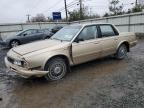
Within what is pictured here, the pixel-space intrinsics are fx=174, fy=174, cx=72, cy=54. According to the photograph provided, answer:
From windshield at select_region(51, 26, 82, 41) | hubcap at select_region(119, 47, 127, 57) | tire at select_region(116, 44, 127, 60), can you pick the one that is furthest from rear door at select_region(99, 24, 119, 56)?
windshield at select_region(51, 26, 82, 41)

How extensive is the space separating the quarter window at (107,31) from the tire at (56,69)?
2.03 metres

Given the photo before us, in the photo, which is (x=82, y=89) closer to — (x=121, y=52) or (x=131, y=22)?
(x=121, y=52)

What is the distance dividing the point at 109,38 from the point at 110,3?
27.5 m

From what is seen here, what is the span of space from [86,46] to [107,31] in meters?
1.38

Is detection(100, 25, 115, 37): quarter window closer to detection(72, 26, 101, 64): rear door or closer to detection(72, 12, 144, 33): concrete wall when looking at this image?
detection(72, 26, 101, 64): rear door

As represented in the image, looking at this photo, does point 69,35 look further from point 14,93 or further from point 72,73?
point 14,93

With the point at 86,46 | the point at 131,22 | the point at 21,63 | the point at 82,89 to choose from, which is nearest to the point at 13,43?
the point at 86,46

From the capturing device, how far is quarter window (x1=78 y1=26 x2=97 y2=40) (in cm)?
569

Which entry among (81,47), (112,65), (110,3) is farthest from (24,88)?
(110,3)

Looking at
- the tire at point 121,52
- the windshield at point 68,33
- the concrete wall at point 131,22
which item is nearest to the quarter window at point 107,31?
the tire at point 121,52

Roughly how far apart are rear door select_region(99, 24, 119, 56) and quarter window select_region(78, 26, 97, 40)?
31 centimetres

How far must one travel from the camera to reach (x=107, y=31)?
652 cm

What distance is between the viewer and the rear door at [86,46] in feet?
17.7

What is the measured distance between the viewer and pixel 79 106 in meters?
3.58
